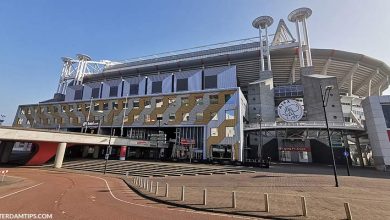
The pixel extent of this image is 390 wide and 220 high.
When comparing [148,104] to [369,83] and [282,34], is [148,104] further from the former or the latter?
[369,83]

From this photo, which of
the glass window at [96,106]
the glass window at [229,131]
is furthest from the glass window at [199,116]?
the glass window at [96,106]

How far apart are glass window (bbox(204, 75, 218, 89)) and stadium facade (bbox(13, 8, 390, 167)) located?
0.93 ft

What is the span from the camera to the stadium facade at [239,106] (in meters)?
46.3

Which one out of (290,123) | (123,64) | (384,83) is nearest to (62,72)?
(123,64)

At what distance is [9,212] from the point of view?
996 cm

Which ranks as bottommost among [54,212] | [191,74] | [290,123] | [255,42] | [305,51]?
[54,212]

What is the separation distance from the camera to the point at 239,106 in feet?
149

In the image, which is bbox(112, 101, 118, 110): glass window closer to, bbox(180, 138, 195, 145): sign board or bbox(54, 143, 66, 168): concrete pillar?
bbox(54, 143, 66, 168): concrete pillar

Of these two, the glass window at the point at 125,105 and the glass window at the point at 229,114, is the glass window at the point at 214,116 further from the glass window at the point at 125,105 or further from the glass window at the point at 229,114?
the glass window at the point at 125,105

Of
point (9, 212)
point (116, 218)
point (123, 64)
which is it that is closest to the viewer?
point (116, 218)

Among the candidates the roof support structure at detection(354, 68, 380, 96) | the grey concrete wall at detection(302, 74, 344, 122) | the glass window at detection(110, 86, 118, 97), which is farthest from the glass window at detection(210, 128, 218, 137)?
the roof support structure at detection(354, 68, 380, 96)

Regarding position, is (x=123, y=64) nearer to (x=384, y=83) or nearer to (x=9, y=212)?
(x=9, y=212)

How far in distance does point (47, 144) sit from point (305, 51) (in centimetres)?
6755

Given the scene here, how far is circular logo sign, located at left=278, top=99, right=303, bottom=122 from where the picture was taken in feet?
150
